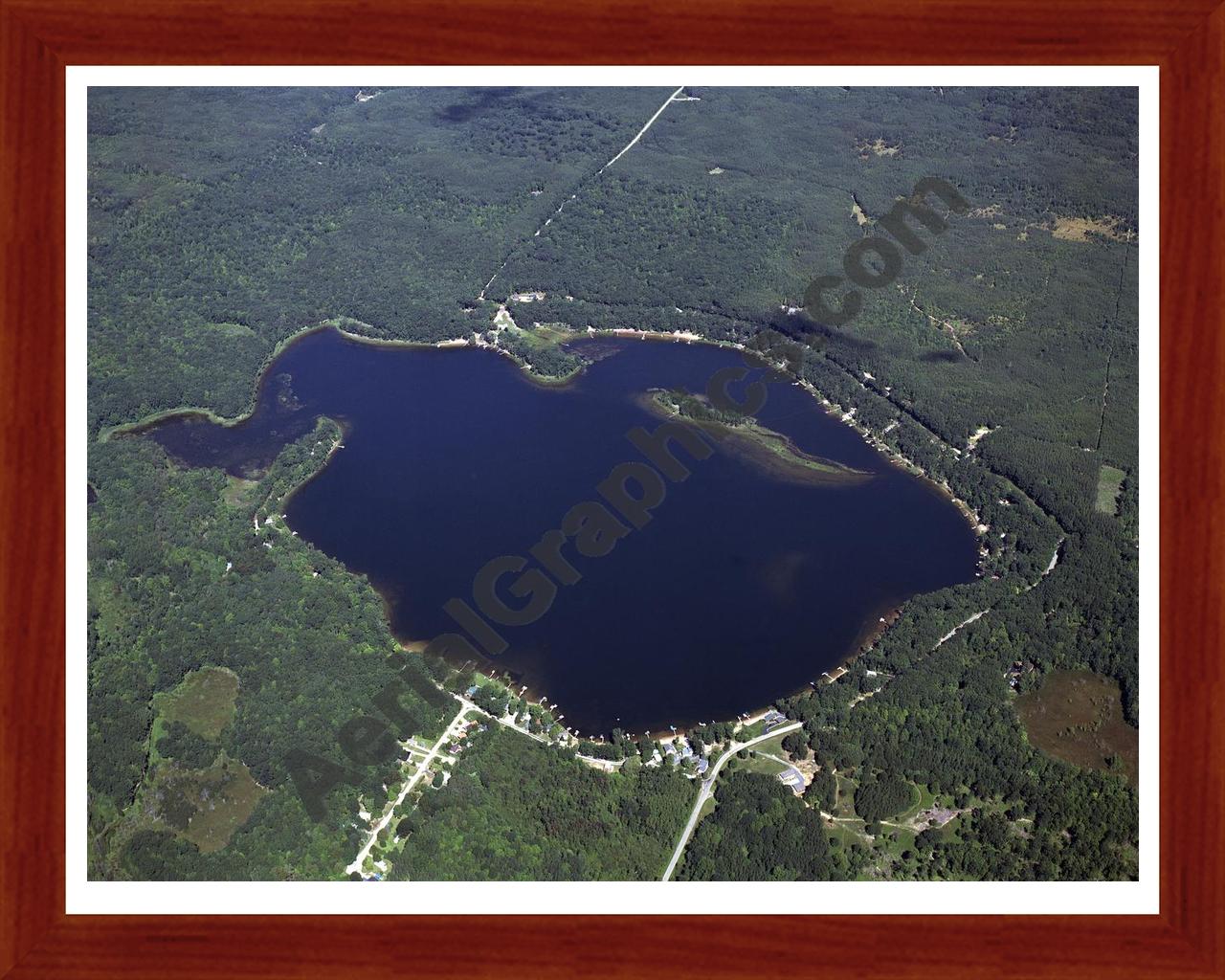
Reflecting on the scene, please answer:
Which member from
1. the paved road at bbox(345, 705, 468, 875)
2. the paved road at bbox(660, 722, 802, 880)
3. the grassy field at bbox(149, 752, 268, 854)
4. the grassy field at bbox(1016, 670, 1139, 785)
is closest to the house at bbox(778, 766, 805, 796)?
the paved road at bbox(660, 722, 802, 880)

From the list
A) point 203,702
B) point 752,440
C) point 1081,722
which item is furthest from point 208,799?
point 752,440

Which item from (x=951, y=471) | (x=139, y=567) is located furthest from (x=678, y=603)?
(x=139, y=567)

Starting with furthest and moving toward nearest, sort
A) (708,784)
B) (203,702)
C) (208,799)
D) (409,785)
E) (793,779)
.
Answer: (203,702)
(793,779)
(708,784)
(409,785)
(208,799)

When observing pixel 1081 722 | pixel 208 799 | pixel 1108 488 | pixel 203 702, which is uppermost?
pixel 1108 488

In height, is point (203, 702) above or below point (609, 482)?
below

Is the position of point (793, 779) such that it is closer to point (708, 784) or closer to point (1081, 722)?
point (708, 784)

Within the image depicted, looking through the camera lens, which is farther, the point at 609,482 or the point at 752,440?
the point at 752,440

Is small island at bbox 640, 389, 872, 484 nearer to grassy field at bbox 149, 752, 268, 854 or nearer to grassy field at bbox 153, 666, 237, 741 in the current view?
grassy field at bbox 153, 666, 237, 741
